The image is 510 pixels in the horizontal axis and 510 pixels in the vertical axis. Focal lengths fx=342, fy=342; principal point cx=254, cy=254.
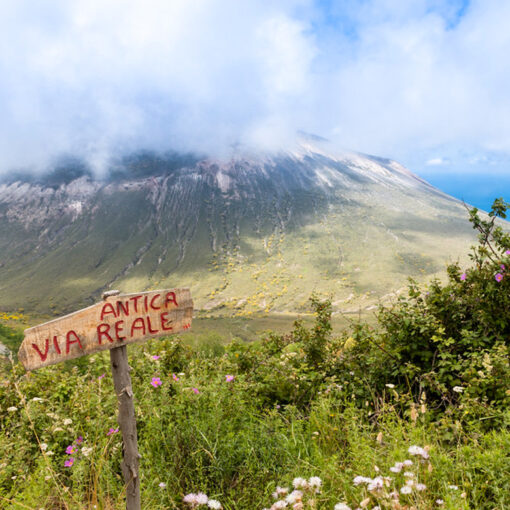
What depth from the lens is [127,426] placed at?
7.95 feet

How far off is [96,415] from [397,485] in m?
3.10

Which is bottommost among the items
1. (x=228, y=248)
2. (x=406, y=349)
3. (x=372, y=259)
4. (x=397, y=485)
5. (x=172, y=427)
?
(x=397, y=485)

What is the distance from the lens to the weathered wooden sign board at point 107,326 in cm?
219

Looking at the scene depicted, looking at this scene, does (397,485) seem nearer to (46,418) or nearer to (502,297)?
(502,297)

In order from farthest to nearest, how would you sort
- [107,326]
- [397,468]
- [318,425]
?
[318,425] < [107,326] < [397,468]

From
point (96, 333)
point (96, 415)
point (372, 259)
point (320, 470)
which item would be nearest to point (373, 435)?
point (320, 470)

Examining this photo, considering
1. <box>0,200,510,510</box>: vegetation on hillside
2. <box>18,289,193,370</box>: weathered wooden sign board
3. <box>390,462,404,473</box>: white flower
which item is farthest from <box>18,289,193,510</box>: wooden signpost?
<box>390,462,404,473</box>: white flower

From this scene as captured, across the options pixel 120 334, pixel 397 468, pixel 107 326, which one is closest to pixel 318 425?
pixel 397 468

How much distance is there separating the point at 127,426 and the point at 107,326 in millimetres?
727

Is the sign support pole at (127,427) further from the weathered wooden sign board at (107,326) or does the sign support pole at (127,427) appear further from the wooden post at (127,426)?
the weathered wooden sign board at (107,326)

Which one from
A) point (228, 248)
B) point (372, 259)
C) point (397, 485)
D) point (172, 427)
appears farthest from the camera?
point (228, 248)

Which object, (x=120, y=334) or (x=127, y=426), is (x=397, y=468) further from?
(x=120, y=334)

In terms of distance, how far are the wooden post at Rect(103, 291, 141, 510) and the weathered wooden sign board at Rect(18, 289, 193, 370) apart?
0.41ft

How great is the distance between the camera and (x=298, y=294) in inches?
5546
